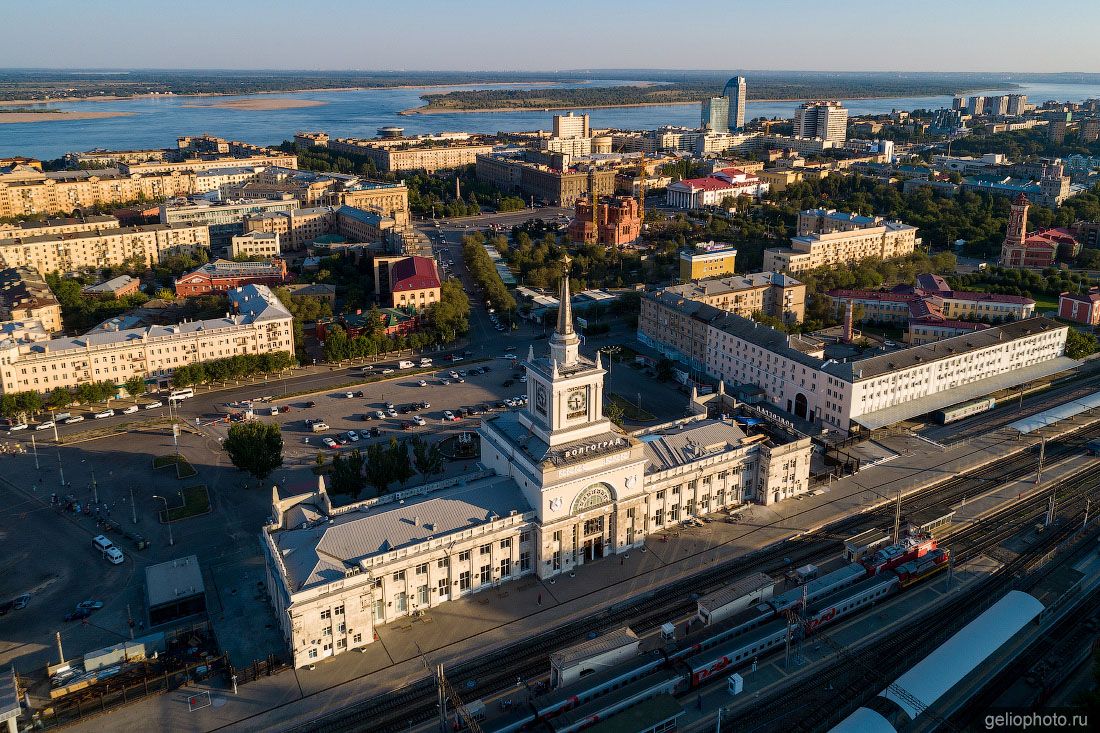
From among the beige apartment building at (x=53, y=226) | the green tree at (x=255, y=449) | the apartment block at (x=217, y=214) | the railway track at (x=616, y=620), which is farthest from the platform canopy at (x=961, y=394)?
the beige apartment building at (x=53, y=226)

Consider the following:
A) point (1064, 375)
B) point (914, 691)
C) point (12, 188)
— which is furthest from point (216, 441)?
point (12, 188)

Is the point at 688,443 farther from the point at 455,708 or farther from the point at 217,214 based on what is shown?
the point at 217,214

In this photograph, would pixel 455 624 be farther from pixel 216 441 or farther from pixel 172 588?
pixel 216 441

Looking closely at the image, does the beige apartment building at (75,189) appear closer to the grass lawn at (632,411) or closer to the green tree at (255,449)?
the green tree at (255,449)

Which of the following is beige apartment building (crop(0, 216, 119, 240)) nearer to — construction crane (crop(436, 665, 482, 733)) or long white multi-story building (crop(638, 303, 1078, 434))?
long white multi-story building (crop(638, 303, 1078, 434))

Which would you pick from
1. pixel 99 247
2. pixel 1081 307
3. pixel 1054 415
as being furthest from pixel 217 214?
pixel 1081 307

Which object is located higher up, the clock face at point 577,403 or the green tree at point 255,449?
the clock face at point 577,403

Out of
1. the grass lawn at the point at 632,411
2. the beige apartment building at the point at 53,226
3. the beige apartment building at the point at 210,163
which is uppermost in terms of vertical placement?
the beige apartment building at the point at 210,163
